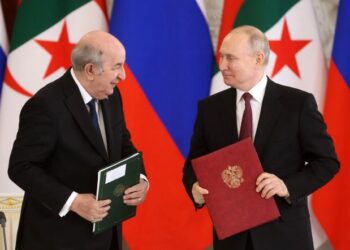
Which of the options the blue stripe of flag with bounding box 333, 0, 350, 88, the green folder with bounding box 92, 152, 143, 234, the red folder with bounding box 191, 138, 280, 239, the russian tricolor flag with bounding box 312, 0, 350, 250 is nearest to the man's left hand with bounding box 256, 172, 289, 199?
the red folder with bounding box 191, 138, 280, 239

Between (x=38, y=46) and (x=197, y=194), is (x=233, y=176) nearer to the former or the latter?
(x=197, y=194)

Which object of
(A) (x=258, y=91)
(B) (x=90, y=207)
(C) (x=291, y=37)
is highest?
(C) (x=291, y=37)

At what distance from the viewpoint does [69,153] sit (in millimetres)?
2334

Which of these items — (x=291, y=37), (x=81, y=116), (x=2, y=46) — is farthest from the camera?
(x=2, y=46)

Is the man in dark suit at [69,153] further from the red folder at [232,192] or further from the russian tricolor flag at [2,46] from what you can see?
the russian tricolor flag at [2,46]

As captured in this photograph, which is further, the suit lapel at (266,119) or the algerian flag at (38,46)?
the algerian flag at (38,46)

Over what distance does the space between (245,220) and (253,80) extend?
58cm

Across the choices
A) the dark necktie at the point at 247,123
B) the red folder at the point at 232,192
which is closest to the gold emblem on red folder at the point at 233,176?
the red folder at the point at 232,192

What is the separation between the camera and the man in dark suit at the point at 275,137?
94.3 inches

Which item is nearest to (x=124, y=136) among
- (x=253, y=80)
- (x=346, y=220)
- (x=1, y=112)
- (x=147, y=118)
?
(x=253, y=80)

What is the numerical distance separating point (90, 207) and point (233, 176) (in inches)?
21.5

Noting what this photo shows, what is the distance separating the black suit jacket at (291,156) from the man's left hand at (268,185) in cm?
7

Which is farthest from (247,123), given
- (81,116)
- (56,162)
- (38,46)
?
(38,46)

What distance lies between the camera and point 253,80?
2.49 metres
